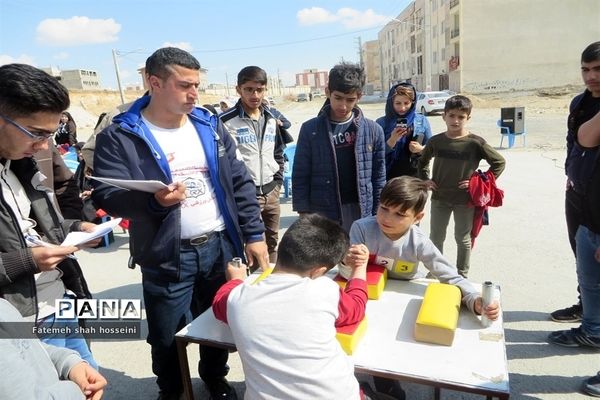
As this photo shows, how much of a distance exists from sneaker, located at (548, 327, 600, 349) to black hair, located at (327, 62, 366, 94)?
6.74 ft

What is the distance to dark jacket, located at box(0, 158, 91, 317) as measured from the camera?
142cm

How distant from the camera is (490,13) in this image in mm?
30906

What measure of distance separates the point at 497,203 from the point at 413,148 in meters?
0.78

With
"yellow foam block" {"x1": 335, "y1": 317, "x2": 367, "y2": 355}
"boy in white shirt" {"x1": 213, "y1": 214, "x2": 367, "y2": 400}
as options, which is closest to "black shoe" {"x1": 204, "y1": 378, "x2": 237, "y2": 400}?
"boy in white shirt" {"x1": 213, "y1": 214, "x2": 367, "y2": 400}

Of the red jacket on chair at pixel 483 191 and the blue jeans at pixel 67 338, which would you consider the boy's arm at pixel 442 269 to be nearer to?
the red jacket on chair at pixel 483 191

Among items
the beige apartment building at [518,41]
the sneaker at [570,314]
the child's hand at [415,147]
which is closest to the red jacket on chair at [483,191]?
the child's hand at [415,147]

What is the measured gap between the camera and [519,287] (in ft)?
11.2

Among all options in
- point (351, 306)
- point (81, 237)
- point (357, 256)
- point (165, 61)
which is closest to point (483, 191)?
point (357, 256)

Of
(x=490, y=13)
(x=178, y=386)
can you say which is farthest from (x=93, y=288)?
(x=490, y=13)

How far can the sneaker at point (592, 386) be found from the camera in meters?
2.18

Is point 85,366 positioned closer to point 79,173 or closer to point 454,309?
point 454,309

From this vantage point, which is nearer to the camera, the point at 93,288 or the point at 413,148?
the point at 413,148

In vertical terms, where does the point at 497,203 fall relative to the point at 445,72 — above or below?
below

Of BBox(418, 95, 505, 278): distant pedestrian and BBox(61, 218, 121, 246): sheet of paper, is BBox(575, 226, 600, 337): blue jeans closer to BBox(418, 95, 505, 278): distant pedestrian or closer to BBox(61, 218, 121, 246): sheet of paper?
BBox(418, 95, 505, 278): distant pedestrian
